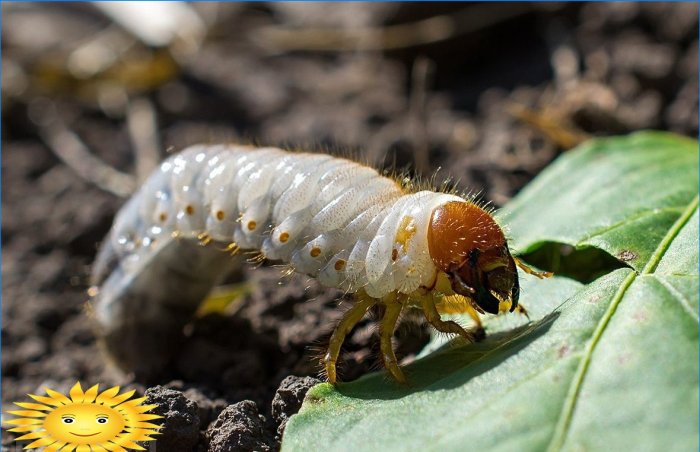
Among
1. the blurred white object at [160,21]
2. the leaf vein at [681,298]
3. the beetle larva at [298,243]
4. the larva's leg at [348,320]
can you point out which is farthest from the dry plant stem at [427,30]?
the leaf vein at [681,298]

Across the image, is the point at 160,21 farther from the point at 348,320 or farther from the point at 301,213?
the point at 348,320

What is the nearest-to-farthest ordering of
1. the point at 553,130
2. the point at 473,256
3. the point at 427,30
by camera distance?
the point at 473,256, the point at 553,130, the point at 427,30

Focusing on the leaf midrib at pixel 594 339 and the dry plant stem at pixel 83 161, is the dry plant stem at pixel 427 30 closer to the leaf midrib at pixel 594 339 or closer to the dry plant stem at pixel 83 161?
the dry plant stem at pixel 83 161

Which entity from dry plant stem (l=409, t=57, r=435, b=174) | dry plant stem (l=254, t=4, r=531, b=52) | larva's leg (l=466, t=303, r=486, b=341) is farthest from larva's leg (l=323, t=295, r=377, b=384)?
dry plant stem (l=254, t=4, r=531, b=52)

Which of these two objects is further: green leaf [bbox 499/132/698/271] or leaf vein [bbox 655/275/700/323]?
green leaf [bbox 499/132/698/271]

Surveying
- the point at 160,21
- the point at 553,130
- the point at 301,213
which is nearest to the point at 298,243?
the point at 301,213

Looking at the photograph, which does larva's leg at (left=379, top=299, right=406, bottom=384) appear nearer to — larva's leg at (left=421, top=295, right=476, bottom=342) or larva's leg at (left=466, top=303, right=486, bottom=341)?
larva's leg at (left=421, top=295, right=476, bottom=342)

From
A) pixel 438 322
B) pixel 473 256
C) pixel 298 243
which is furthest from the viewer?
pixel 298 243
